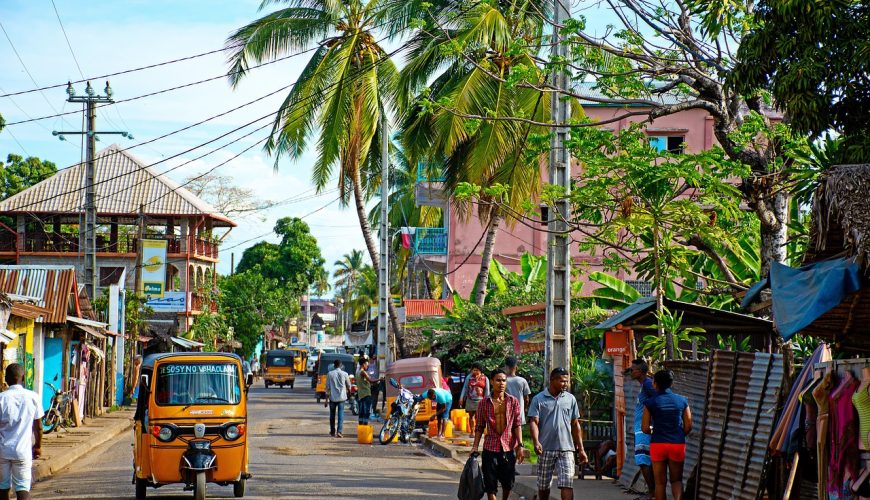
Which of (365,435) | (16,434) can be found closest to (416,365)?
(365,435)

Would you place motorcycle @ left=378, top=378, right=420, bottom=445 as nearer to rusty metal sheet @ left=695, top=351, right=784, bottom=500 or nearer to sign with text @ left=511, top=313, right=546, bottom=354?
sign with text @ left=511, top=313, right=546, bottom=354

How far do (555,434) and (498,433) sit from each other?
67cm

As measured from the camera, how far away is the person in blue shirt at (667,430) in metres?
11.6

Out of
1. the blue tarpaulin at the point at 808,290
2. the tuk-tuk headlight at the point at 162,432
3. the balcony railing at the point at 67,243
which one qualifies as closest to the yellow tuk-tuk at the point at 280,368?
the balcony railing at the point at 67,243

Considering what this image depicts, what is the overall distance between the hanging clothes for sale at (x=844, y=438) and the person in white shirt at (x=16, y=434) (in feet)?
26.3

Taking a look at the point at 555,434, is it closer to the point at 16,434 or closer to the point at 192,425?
the point at 192,425

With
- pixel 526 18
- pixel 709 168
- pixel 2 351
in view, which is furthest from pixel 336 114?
pixel 709 168

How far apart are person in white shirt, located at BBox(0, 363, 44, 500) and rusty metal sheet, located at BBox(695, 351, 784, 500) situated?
24.5ft

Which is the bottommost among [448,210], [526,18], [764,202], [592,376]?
[592,376]

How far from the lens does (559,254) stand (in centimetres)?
1697

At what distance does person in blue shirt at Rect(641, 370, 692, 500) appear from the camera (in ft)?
38.2

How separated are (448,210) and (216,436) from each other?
108 ft

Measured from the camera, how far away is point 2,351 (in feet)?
68.1

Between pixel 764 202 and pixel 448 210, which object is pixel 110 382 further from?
pixel 764 202
